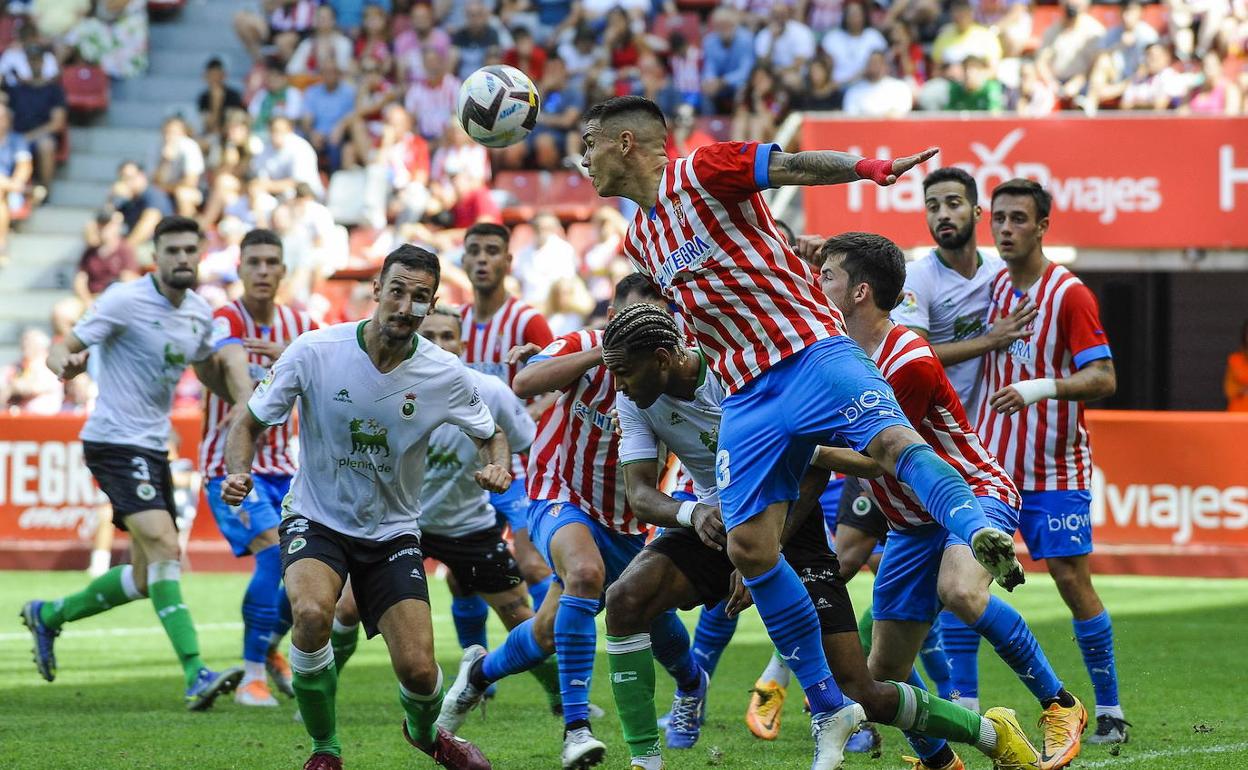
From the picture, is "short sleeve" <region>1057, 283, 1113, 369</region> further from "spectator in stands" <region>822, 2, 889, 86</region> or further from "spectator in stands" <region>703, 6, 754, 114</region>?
"spectator in stands" <region>703, 6, 754, 114</region>

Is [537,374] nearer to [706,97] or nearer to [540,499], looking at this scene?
[540,499]

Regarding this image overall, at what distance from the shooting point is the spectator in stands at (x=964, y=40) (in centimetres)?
1848

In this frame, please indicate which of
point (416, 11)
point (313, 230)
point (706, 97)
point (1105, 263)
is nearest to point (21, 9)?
point (416, 11)

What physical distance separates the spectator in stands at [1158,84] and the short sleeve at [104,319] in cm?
1158

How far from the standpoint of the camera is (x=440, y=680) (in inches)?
266

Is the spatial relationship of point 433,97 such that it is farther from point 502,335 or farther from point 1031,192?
point 1031,192

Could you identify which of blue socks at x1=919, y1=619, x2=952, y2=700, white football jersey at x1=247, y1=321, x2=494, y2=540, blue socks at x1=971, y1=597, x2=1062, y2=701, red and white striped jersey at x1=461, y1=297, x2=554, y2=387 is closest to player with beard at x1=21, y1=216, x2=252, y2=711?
red and white striped jersey at x1=461, y1=297, x2=554, y2=387

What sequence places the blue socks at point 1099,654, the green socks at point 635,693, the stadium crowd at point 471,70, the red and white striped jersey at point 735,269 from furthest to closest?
the stadium crowd at point 471,70 < the blue socks at point 1099,654 < the green socks at point 635,693 < the red and white striped jersey at point 735,269

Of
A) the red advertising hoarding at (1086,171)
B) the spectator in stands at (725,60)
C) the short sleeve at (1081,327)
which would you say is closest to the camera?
the short sleeve at (1081,327)

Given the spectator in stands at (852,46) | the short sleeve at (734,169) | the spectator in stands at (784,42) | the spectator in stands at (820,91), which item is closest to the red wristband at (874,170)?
the short sleeve at (734,169)

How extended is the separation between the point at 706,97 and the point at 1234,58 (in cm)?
579

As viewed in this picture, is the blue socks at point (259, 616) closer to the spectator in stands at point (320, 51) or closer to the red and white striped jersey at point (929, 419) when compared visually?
the red and white striped jersey at point (929, 419)

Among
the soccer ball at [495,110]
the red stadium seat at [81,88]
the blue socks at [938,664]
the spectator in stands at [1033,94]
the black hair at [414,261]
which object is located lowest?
the blue socks at [938,664]

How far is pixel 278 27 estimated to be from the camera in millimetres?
22891
